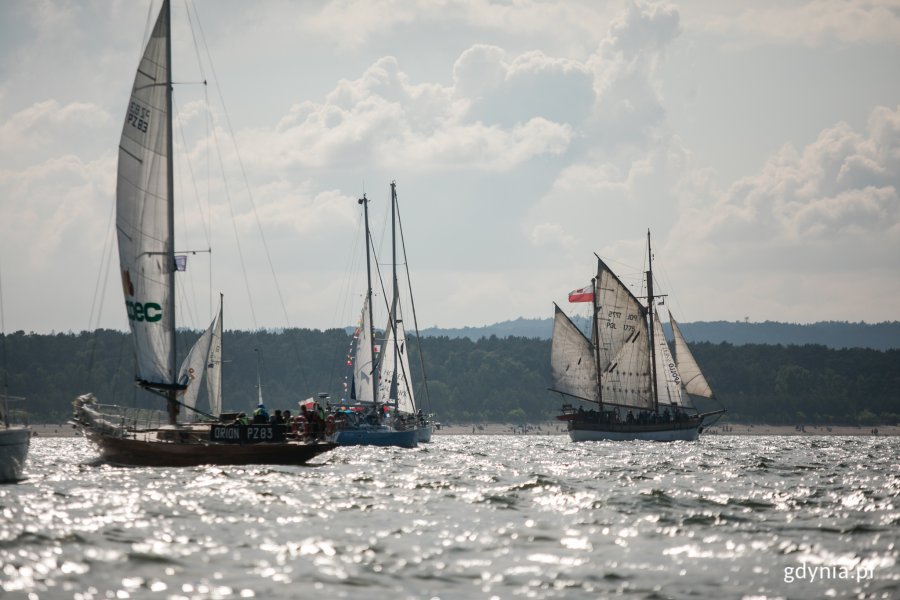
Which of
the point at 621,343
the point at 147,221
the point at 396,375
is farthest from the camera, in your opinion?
the point at 621,343

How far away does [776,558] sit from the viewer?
2061 cm

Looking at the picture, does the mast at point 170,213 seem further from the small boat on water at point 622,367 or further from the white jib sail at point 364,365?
the small boat on water at point 622,367

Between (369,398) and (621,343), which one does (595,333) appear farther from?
(369,398)

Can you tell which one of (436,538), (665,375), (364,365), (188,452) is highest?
(364,365)

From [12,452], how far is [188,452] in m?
8.15

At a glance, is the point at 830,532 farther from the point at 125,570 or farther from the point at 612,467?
the point at 612,467

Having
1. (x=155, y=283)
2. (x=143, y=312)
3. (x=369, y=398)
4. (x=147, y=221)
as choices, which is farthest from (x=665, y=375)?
(x=147, y=221)

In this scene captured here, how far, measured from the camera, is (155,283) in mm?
42438

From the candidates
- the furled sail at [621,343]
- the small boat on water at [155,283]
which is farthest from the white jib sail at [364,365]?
the small boat on water at [155,283]

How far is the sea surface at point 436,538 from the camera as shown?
17500mm

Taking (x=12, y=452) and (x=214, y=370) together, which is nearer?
(x=12, y=452)

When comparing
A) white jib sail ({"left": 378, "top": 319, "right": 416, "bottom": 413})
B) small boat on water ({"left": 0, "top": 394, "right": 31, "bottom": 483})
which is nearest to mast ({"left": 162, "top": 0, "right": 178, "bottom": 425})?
small boat on water ({"left": 0, "top": 394, "right": 31, "bottom": 483})

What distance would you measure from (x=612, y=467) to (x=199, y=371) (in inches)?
1445

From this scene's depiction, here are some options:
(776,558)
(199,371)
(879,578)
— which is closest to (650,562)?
(776,558)
